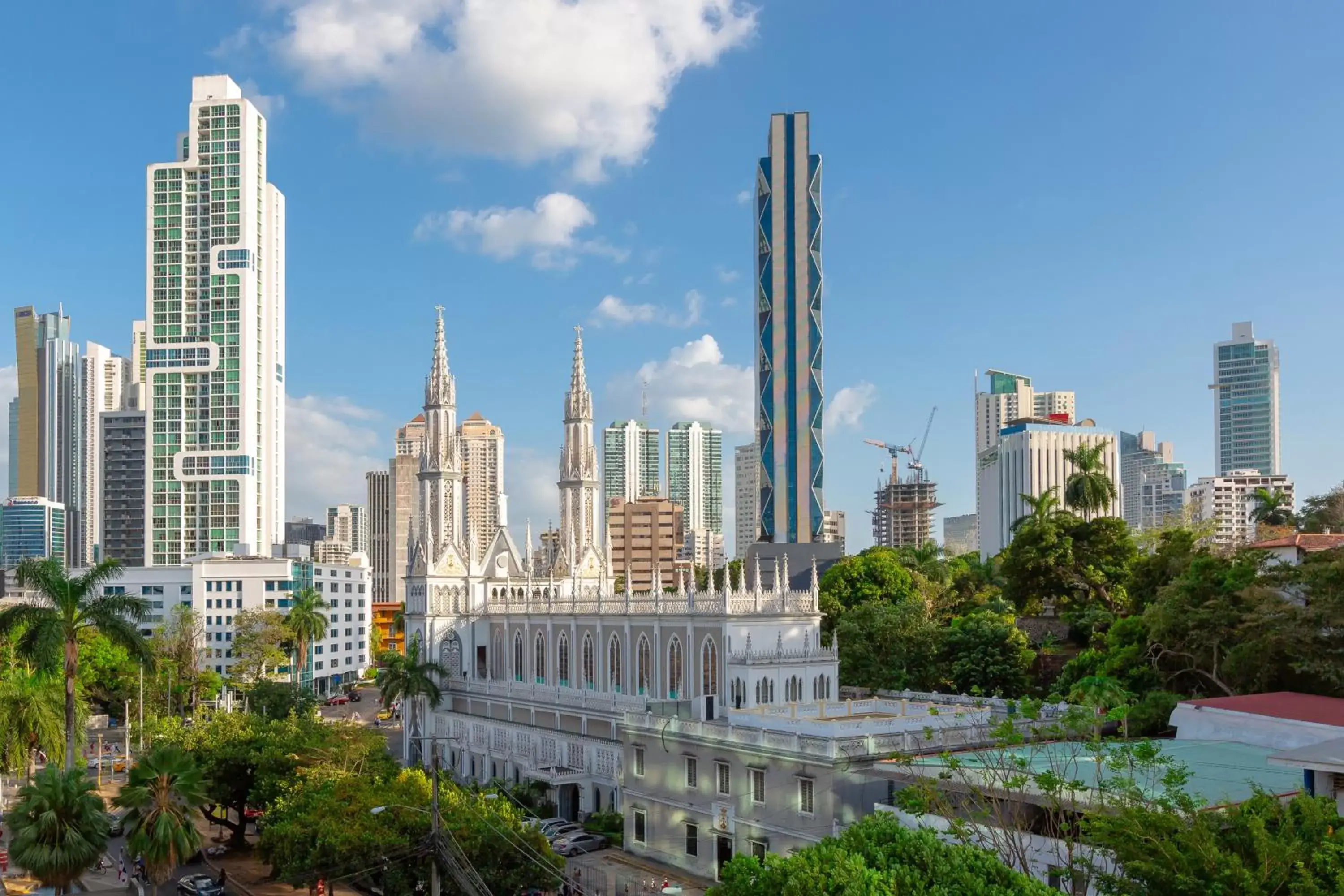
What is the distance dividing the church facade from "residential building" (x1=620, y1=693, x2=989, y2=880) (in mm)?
2453

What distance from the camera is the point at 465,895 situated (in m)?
36.6

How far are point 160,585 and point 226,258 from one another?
3742 cm

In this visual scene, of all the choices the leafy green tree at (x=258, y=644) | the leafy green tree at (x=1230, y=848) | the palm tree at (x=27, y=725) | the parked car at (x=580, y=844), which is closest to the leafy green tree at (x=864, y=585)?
the parked car at (x=580, y=844)

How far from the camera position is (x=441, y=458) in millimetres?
80438

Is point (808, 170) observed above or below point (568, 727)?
above

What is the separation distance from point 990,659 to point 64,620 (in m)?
39.8

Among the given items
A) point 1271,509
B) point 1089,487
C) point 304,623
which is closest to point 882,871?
point 1089,487

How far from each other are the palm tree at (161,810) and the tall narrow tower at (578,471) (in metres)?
42.4

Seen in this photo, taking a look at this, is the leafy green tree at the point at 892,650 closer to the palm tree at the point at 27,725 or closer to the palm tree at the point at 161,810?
the palm tree at the point at 161,810

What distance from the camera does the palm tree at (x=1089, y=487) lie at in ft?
261

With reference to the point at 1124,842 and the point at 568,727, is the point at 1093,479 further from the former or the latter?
the point at 1124,842

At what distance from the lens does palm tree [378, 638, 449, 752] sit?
6744cm

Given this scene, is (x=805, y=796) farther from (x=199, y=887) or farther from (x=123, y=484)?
(x=123, y=484)

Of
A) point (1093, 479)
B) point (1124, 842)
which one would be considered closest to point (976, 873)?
point (1124, 842)
